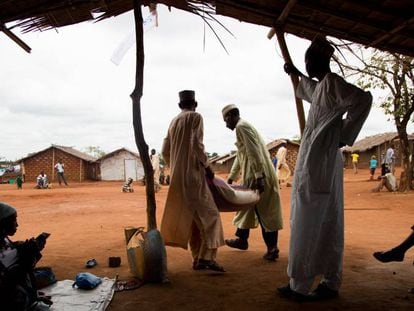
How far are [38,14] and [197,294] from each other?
11.3ft

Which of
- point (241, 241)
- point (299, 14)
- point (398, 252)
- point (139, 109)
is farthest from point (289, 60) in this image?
point (241, 241)

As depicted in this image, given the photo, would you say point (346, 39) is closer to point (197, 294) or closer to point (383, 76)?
point (197, 294)

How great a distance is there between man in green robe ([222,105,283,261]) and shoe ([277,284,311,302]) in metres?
1.39

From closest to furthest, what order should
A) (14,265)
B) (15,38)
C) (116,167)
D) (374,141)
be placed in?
(14,265), (15,38), (116,167), (374,141)

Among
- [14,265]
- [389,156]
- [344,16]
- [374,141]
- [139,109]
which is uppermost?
[374,141]

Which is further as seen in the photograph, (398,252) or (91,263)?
(91,263)

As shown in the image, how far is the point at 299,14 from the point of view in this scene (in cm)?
430

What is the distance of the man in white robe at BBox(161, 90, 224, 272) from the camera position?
13.2ft

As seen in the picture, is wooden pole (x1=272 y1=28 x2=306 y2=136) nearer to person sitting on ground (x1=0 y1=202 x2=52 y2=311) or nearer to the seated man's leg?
the seated man's leg

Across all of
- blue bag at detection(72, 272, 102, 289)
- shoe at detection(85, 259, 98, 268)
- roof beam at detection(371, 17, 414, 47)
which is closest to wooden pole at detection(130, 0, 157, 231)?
blue bag at detection(72, 272, 102, 289)

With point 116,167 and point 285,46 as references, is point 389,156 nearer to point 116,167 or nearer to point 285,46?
point 285,46

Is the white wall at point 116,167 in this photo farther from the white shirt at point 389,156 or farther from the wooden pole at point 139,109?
the wooden pole at point 139,109

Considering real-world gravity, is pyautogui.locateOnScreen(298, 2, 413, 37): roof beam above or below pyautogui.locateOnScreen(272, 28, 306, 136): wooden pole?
above

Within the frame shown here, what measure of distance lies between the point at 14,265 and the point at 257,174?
2.80 meters
